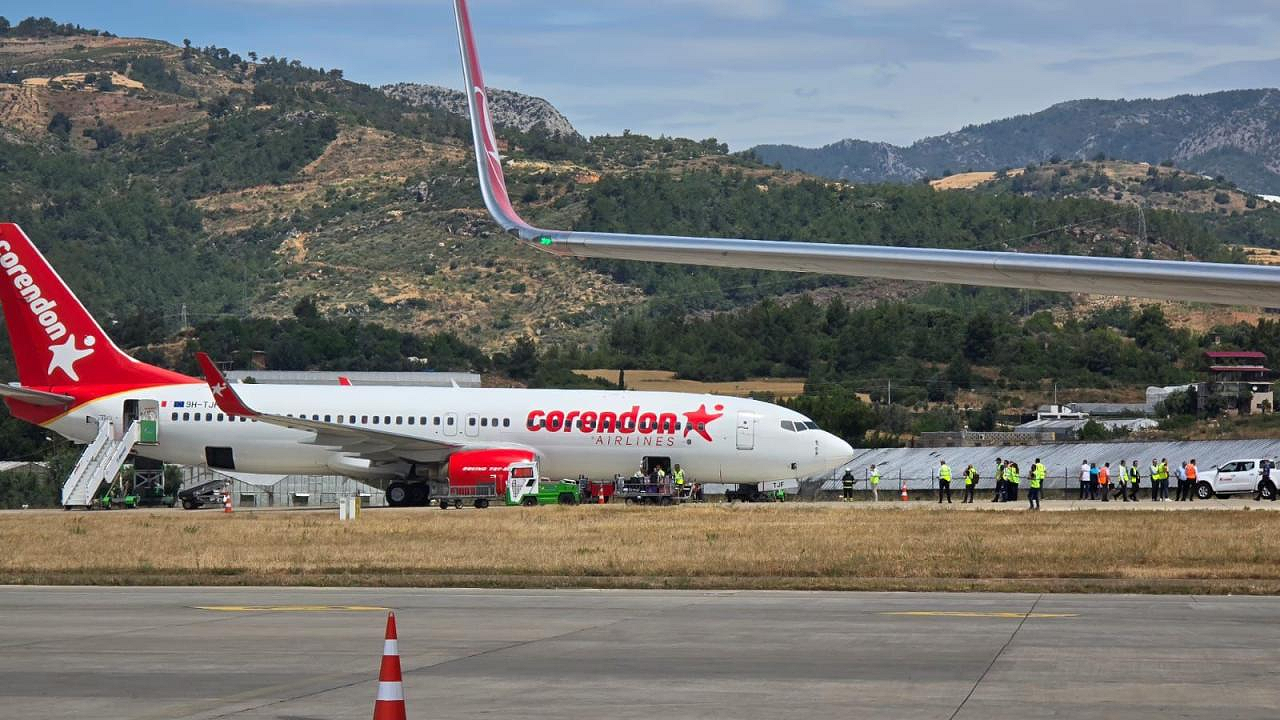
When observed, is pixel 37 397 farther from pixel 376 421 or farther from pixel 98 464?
pixel 376 421

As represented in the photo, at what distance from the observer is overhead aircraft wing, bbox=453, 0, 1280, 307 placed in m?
9.18

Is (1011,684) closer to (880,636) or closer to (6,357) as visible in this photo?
(880,636)

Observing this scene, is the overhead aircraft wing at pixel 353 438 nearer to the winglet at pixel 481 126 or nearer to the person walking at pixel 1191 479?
the person walking at pixel 1191 479

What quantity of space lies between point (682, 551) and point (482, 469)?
58.2 ft

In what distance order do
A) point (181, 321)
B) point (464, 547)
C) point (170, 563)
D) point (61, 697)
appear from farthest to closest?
point (181, 321) → point (464, 547) → point (170, 563) → point (61, 697)

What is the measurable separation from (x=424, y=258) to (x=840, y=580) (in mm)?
150645

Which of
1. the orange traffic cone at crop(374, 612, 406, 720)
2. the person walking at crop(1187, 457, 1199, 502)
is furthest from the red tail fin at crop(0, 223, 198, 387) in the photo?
the orange traffic cone at crop(374, 612, 406, 720)

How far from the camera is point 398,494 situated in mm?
44406

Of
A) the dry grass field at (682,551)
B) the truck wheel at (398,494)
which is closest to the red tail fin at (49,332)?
the truck wheel at (398,494)

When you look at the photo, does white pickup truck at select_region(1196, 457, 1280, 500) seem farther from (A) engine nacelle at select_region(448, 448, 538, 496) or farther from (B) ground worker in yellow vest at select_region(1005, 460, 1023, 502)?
(A) engine nacelle at select_region(448, 448, 538, 496)

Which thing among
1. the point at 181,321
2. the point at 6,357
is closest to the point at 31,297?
the point at 6,357

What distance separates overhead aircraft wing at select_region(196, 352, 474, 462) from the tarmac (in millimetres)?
21424

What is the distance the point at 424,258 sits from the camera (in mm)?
168875

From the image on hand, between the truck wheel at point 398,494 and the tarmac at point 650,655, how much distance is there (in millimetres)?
24922
